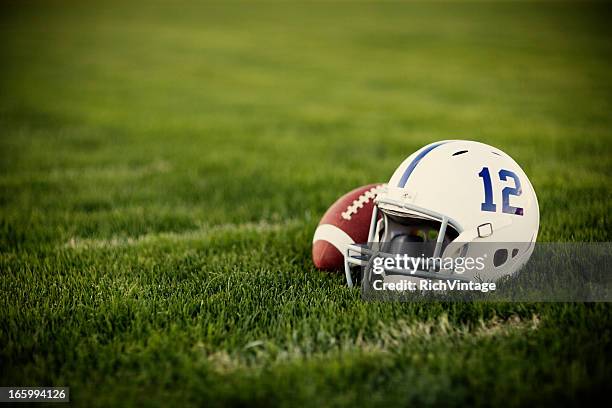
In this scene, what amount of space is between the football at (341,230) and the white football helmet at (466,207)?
328mm

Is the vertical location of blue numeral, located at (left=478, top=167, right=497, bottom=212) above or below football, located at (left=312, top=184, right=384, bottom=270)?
above

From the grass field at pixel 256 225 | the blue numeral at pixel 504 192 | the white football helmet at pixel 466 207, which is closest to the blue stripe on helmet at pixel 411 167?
the white football helmet at pixel 466 207

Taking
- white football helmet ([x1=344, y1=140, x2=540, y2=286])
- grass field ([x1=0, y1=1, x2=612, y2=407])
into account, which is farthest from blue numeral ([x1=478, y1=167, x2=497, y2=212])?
grass field ([x1=0, y1=1, x2=612, y2=407])

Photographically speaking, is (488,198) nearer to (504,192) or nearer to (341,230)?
(504,192)

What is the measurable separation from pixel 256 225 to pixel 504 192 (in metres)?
2.20

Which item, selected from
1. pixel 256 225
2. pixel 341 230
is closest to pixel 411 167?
pixel 341 230

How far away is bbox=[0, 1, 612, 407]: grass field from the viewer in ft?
7.80

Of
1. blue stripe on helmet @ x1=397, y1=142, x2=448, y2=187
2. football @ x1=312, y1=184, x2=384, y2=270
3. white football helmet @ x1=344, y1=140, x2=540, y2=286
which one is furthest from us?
football @ x1=312, y1=184, x2=384, y2=270

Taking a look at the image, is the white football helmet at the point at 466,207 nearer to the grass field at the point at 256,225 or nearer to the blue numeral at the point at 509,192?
the blue numeral at the point at 509,192

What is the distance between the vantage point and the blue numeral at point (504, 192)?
112 inches

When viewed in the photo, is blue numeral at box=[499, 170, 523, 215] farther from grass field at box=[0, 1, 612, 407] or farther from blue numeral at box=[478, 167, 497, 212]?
grass field at box=[0, 1, 612, 407]

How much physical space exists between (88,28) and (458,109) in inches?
625

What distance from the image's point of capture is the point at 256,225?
459 centimetres

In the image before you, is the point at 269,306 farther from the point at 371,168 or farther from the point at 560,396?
the point at 371,168
